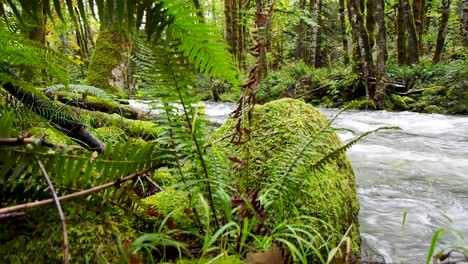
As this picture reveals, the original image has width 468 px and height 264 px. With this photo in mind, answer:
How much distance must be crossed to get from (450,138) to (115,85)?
22.6 feet

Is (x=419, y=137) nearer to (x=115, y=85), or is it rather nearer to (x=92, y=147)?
(x=115, y=85)

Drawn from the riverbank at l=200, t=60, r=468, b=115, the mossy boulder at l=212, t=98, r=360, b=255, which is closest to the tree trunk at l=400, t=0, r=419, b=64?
the riverbank at l=200, t=60, r=468, b=115

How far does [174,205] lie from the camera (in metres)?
1.74

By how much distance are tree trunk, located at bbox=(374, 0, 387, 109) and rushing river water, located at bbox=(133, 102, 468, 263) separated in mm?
2564

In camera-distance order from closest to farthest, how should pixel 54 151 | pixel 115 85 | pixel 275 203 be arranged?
pixel 54 151
pixel 275 203
pixel 115 85

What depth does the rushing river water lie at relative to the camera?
9.93 feet

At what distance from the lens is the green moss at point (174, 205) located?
5.27 ft

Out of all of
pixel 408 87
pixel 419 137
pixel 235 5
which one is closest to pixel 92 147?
pixel 419 137

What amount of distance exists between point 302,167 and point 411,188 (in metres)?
3.12

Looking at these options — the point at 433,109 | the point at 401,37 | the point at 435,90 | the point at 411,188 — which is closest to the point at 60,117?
the point at 411,188

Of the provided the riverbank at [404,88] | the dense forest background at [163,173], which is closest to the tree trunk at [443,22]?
the riverbank at [404,88]

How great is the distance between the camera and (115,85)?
21.2 ft

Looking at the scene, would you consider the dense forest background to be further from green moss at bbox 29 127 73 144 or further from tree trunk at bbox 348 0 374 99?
tree trunk at bbox 348 0 374 99

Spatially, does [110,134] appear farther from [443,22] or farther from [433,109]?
[443,22]
